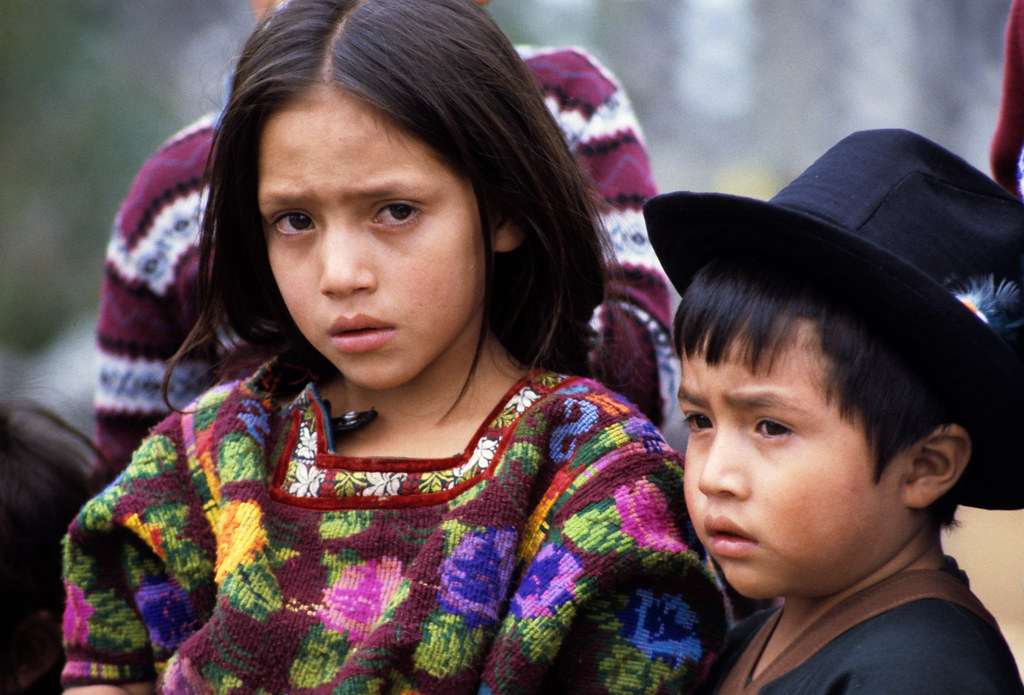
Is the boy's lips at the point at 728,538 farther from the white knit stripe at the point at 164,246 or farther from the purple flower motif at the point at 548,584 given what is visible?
the white knit stripe at the point at 164,246

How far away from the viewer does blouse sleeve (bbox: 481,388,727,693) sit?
154 cm

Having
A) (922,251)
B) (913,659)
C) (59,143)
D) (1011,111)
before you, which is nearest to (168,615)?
(913,659)

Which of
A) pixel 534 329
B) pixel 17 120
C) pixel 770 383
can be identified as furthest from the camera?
pixel 17 120

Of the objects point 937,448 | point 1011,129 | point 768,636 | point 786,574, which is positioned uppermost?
point 1011,129

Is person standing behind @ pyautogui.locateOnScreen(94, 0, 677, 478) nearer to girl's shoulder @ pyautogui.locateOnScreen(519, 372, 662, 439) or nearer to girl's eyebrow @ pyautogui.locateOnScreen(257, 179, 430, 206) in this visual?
girl's shoulder @ pyautogui.locateOnScreen(519, 372, 662, 439)

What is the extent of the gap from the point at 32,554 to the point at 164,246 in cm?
75

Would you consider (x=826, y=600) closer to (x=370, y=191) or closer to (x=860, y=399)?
(x=860, y=399)

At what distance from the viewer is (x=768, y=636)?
1707 mm

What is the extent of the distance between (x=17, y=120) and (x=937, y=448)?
22.3 feet

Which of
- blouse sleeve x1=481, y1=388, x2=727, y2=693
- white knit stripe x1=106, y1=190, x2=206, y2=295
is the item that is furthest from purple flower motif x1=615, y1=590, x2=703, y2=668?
white knit stripe x1=106, y1=190, x2=206, y2=295

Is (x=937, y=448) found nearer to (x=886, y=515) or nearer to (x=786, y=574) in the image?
(x=886, y=515)

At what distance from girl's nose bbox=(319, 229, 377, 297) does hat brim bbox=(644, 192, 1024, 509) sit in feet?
1.36

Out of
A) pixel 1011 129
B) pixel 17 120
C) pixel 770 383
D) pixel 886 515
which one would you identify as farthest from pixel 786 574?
pixel 17 120

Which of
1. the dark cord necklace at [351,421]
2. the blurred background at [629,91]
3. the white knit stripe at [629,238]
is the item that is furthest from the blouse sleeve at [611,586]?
the blurred background at [629,91]
